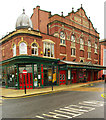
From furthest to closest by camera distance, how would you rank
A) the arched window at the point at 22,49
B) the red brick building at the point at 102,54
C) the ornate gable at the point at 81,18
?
the red brick building at the point at 102,54
the ornate gable at the point at 81,18
the arched window at the point at 22,49

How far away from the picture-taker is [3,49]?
2352 cm

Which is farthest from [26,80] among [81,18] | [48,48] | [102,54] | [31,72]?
[102,54]

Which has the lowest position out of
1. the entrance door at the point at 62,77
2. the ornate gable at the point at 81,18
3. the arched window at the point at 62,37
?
the entrance door at the point at 62,77

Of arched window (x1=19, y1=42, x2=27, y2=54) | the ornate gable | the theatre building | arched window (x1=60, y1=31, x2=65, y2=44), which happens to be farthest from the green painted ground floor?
the ornate gable

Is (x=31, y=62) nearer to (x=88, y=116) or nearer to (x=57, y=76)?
(x=57, y=76)

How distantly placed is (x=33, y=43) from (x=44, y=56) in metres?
2.96

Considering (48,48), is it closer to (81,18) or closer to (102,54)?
(81,18)

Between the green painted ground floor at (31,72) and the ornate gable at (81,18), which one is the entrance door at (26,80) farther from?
the ornate gable at (81,18)

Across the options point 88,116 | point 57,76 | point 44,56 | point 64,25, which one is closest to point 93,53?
point 64,25

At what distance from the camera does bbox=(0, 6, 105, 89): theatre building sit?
59.8 ft

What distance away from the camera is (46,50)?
20984mm

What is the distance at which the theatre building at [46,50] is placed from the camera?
59.8ft

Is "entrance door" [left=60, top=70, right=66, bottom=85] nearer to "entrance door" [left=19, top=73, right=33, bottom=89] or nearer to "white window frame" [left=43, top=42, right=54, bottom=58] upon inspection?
"white window frame" [left=43, top=42, right=54, bottom=58]

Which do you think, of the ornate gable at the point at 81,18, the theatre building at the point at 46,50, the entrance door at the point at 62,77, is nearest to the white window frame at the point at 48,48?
the theatre building at the point at 46,50
